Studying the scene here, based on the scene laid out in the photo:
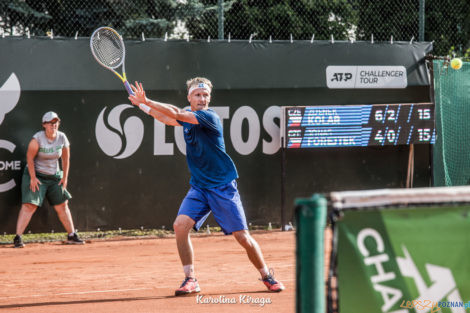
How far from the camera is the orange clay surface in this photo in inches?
203

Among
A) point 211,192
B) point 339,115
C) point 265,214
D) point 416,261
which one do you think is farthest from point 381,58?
point 416,261

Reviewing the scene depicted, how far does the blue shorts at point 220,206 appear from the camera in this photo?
5305 mm

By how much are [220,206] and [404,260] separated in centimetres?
285

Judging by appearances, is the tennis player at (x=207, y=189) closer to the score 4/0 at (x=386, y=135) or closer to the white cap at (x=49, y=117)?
the white cap at (x=49, y=117)

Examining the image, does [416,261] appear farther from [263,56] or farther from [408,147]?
[408,147]

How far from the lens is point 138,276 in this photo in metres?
6.52

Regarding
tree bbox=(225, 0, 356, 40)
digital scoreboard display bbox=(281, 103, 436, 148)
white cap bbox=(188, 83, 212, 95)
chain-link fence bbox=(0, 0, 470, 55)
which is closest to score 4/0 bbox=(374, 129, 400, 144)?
digital scoreboard display bbox=(281, 103, 436, 148)

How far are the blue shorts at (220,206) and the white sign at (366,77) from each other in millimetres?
4574

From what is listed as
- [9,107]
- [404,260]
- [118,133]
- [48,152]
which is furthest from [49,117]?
[404,260]

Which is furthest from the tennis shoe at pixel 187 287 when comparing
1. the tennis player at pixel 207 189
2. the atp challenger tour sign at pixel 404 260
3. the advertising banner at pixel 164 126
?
the advertising banner at pixel 164 126

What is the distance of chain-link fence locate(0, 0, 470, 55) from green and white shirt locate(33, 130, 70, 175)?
14.5 ft

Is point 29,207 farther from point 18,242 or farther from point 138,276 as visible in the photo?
point 138,276

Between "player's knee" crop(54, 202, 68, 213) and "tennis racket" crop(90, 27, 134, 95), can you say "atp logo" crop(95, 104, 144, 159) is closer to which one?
"player's knee" crop(54, 202, 68, 213)

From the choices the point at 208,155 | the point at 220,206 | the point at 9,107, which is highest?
the point at 9,107
